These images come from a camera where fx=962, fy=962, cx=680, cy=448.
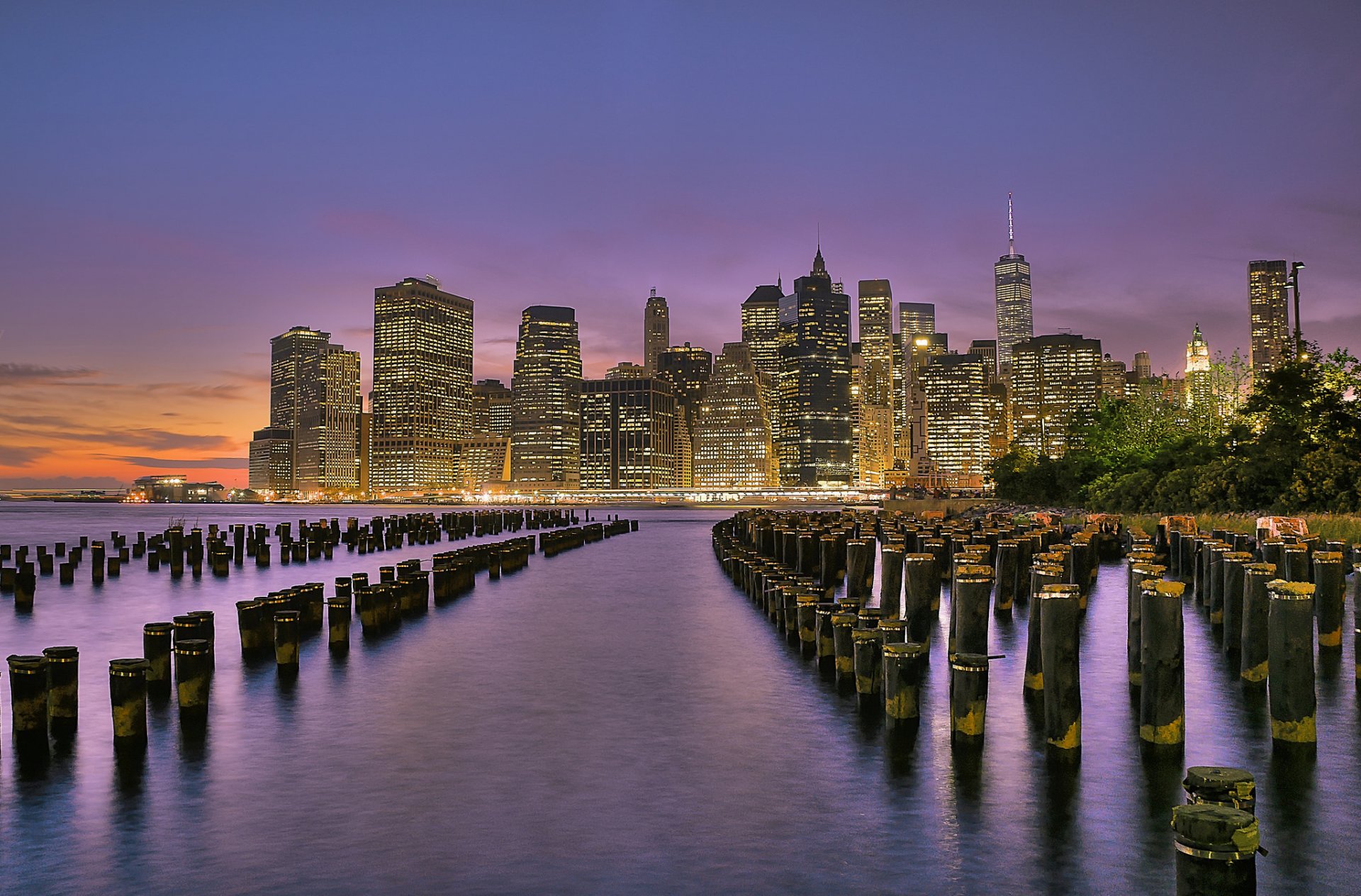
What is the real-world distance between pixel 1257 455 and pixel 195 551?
1856 inches

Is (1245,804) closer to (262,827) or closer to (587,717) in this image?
(262,827)

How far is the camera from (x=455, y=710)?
15.0 meters

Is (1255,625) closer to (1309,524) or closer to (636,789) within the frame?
(636,789)

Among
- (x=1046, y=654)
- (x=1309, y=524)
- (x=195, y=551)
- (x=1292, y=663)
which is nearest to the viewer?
(x=1046, y=654)

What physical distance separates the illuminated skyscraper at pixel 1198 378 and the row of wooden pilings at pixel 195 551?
60.2 meters

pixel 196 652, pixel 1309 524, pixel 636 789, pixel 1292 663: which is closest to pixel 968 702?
pixel 1292 663

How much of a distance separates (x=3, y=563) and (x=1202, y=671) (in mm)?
52062

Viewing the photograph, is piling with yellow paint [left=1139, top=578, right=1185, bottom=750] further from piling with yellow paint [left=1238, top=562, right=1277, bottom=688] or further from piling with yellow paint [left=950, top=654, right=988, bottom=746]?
piling with yellow paint [left=1238, top=562, right=1277, bottom=688]

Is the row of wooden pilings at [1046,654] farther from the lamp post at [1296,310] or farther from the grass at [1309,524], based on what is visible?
the lamp post at [1296,310]

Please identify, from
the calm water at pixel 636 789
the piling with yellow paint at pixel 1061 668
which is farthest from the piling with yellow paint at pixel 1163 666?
the piling with yellow paint at pixel 1061 668

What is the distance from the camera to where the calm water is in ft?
27.5

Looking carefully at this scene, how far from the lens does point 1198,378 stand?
111125 millimetres

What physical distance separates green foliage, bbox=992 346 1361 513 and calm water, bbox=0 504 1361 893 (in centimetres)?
2398

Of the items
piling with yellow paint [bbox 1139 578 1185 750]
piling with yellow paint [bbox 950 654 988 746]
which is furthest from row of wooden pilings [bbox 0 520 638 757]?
piling with yellow paint [bbox 1139 578 1185 750]
